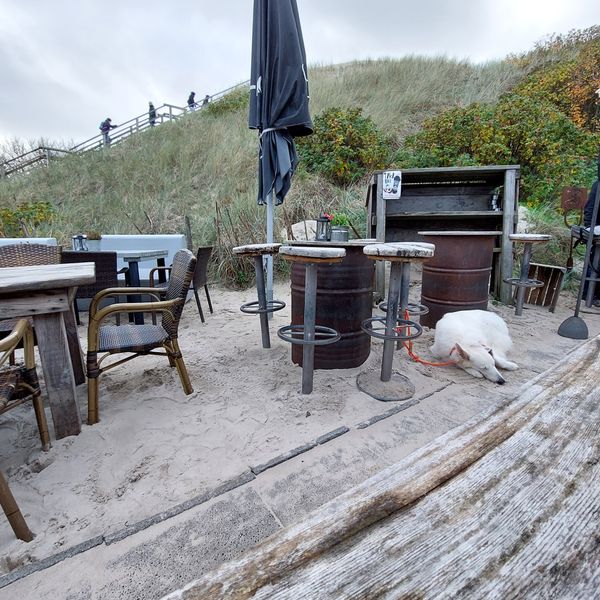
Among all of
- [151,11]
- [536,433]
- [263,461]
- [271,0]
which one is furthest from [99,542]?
[151,11]

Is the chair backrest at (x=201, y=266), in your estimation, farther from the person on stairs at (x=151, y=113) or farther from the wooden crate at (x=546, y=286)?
the person on stairs at (x=151, y=113)

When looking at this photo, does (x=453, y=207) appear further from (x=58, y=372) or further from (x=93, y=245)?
(x=58, y=372)

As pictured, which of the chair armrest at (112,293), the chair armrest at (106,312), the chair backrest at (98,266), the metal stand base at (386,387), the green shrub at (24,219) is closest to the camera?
the chair armrest at (106,312)

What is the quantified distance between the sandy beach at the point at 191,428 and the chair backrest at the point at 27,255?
1118 mm

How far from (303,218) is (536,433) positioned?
20.1 ft

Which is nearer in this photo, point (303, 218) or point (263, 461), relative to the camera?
point (263, 461)

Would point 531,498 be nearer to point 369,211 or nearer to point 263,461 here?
point 263,461

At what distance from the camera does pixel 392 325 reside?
224 centimetres

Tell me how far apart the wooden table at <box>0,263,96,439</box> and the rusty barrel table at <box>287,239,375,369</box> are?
1467 millimetres

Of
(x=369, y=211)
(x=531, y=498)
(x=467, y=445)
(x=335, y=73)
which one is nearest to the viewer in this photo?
(x=531, y=498)

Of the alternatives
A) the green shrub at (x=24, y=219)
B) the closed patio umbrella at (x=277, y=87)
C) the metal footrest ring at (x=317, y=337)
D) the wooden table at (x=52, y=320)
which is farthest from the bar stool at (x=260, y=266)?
the green shrub at (x=24, y=219)

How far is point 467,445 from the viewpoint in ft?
3.08

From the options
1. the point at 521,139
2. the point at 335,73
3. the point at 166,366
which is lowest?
the point at 166,366

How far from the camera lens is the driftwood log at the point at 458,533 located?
563mm
